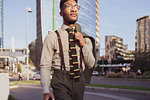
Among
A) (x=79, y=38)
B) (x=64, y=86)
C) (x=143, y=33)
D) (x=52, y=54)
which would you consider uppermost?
(x=143, y=33)

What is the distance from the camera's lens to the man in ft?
6.41

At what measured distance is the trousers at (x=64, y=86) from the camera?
192cm

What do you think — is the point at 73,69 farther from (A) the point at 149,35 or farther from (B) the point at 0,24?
(A) the point at 149,35

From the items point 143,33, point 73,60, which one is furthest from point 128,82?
point 143,33

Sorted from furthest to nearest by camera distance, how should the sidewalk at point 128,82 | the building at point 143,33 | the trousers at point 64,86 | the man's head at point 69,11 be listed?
Answer: the building at point 143,33
the sidewalk at point 128,82
the man's head at point 69,11
the trousers at point 64,86

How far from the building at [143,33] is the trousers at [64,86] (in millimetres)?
97122

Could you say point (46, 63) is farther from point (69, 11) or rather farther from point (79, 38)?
point (69, 11)

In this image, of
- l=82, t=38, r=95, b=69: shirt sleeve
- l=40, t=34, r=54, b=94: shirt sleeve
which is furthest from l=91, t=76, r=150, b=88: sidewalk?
l=40, t=34, r=54, b=94: shirt sleeve

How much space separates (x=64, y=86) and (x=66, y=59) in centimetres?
31

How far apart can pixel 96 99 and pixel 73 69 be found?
6524mm

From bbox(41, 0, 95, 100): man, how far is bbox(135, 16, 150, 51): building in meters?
97.0

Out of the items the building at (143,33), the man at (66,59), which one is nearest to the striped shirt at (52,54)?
the man at (66,59)

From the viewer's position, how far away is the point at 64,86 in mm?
1948

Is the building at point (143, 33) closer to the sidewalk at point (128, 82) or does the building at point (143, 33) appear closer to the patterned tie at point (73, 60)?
the sidewalk at point (128, 82)
